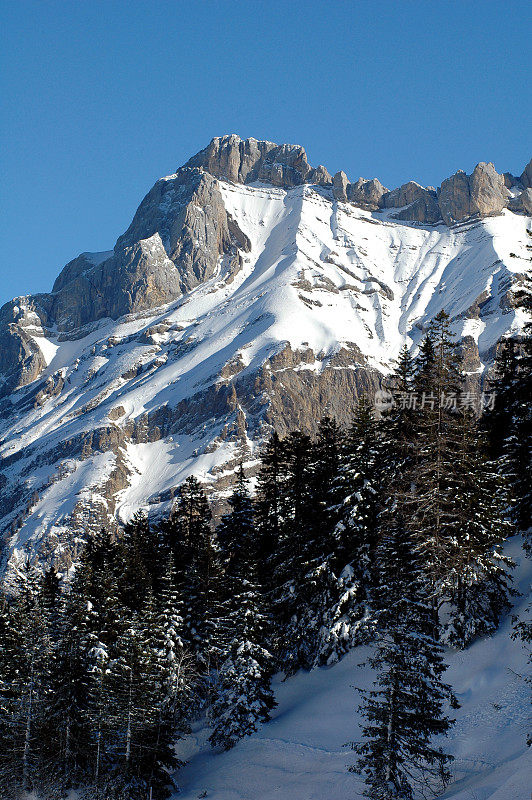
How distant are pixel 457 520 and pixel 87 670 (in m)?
22.0

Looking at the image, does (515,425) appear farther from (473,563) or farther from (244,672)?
(244,672)

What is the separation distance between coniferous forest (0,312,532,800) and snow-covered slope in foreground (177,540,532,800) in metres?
0.78

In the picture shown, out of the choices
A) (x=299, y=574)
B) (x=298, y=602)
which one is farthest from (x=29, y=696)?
(x=299, y=574)

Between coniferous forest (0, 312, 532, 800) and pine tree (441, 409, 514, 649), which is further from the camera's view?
coniferous forest (0, 312, 532, 800)

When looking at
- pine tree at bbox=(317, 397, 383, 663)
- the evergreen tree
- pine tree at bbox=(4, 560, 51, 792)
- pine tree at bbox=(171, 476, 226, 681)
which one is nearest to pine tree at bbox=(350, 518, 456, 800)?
pine tree at bbox=(317, 397, 383, 663)

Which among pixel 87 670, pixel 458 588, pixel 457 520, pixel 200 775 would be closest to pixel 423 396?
pixel 457 520

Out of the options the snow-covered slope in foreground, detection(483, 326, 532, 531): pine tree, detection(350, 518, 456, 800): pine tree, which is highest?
detection(483, 326, 532, 531): pine tree

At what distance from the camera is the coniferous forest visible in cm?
2911

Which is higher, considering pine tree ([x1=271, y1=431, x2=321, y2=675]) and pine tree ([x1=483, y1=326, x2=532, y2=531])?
pine tree ([x1=483, y1=326, x2=532, y2=531])

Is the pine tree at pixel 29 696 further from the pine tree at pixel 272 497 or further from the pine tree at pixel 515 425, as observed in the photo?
the pine tree at pixel 515 425

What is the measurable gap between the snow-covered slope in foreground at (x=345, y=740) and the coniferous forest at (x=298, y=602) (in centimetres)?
78

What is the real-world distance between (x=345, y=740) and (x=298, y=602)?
10.1 m

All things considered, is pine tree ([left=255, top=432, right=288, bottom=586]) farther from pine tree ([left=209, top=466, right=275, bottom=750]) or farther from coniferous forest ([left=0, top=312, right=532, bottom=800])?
pine tree ([left=209, top=466, right=275, bottom=750])

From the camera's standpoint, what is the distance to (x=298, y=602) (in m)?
38.1
